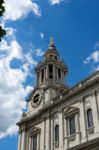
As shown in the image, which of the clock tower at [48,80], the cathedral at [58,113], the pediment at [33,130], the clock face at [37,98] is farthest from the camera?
the clock face at [37,98]

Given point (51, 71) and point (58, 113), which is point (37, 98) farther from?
point (58, 113)

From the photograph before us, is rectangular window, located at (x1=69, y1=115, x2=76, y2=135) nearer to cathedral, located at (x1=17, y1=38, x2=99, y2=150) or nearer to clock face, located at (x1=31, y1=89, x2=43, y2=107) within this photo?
cathedral, located at (x1=17, y1=38, x2=99, y2=150)

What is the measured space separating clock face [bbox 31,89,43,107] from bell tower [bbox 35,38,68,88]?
3.50 ft

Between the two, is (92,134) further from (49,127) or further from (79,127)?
(49,127)

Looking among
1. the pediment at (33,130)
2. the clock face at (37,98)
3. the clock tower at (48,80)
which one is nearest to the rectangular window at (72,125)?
the pediment at (33,130)

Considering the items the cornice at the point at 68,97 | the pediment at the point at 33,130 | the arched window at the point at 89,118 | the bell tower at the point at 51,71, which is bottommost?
the arched window at the point at 89,118

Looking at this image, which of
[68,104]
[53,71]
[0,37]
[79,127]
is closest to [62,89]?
[53,71]

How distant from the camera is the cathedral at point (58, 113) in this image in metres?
29.3

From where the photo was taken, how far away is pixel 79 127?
29906mm

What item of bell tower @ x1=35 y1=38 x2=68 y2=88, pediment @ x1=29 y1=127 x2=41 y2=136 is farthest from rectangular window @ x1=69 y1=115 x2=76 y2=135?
bell tower @ x1=35 y1=38 x2=68 y2=88

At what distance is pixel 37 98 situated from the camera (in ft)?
129

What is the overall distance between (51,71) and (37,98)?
18.3ft

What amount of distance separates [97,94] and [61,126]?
5.85 meters

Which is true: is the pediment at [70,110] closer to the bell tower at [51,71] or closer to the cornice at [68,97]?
the cornice at [68,97]
